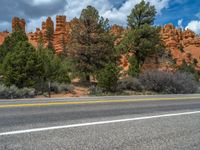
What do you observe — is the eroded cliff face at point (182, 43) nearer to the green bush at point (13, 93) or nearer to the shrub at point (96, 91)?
the shrub at point (96, 91)

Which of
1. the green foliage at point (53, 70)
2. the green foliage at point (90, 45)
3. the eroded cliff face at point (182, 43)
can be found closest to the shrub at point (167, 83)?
the green foliage at point (90, 45)

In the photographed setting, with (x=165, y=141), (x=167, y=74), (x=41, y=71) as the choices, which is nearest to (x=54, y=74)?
(x=41, y=71)

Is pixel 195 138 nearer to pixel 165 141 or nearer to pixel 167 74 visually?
pixel 165 141

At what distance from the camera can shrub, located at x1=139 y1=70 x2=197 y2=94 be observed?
19.0m

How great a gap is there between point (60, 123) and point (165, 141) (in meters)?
2.57

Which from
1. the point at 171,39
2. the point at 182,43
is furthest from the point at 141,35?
the point at 182,43

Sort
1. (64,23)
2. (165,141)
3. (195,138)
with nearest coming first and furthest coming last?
(165,141) → (195,138) → (64,23)

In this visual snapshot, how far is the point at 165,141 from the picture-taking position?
3910 mm

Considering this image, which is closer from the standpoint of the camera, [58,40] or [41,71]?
[41,71]

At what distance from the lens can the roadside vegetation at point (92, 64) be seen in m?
15.3

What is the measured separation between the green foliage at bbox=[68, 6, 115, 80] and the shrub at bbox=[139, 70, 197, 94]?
198 inches

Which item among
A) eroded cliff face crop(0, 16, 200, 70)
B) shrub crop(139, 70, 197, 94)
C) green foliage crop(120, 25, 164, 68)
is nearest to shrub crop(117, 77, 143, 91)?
shrub crop(139, 70, 197, 94)

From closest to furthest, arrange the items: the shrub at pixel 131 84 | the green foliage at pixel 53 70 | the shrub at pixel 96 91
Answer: the shrub at pixel 96 91 → the green foliage at pixel 53 70 → the shrub at pixel 131 84

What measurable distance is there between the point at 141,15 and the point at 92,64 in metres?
10.3
